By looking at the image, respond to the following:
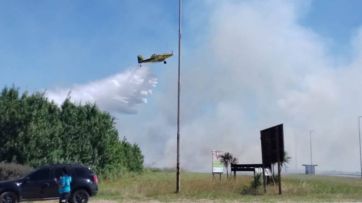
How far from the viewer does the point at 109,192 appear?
1433 inches

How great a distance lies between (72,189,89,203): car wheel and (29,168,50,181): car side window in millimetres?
1538

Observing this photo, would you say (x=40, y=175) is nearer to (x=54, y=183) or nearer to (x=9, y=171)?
(x=54, y=183)

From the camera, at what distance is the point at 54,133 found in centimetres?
4638

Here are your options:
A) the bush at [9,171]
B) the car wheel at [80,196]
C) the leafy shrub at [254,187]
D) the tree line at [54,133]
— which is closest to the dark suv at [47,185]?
the car wheel at [80,196]

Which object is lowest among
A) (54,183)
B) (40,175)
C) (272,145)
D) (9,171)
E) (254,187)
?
(254,187)

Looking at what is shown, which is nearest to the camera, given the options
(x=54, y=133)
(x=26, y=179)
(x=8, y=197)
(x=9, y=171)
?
(x=8, y=197)

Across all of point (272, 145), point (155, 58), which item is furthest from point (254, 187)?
point (155, 58)

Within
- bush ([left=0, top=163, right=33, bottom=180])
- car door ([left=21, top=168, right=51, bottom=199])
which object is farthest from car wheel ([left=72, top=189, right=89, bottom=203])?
bush ([left=0, top=163, right=33, bottom=180])

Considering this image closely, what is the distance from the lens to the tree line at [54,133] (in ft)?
142

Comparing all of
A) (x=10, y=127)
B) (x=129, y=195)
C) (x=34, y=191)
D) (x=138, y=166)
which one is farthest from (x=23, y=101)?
(x=138, y=166)

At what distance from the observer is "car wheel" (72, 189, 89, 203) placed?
1112 inches

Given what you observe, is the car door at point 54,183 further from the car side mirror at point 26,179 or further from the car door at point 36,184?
the car side mirror at point 26,179

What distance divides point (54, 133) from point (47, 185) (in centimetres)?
1882

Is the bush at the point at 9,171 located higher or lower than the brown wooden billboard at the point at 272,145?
lower
